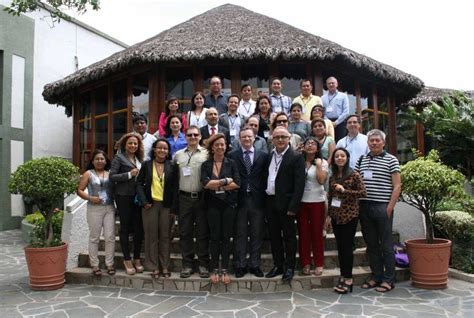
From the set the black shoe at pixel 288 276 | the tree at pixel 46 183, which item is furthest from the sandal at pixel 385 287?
the tree at pixel 46 183

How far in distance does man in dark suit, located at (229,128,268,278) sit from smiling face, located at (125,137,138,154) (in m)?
1.36

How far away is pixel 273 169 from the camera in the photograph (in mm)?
5023

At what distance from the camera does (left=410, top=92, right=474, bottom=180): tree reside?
29.5ft

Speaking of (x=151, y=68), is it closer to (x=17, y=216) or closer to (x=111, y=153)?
(x=111, y=153)

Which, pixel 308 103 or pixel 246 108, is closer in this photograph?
pixel 246 108

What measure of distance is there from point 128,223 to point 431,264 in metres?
3.98

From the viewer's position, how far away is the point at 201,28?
9.64m

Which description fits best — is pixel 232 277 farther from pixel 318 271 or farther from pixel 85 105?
pixel 85 105

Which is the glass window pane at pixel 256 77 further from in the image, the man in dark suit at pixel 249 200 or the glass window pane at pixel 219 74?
the man in dark suit at pixel 249 200

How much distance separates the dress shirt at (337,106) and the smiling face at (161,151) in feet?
10.4

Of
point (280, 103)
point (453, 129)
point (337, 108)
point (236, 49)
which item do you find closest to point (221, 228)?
point (280, 103)

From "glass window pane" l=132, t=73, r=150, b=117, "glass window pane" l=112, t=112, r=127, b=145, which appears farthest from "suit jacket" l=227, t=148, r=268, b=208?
"glass window pane" l=112, t=112, r=127, b=145

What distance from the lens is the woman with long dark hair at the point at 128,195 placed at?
5246 millimetres

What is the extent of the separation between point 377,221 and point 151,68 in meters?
5.90
